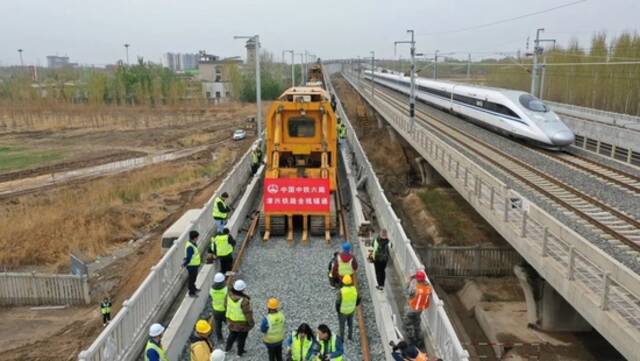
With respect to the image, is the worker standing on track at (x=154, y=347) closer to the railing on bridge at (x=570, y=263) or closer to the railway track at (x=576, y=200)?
the railing on bridge at (x=570, y=263)

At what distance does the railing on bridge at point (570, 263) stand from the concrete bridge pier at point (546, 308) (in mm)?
2672

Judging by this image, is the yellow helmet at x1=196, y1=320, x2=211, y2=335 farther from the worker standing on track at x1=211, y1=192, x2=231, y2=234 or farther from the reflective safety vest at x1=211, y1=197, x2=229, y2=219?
the reflective safety vest at x1=211, y1=197, x2=229, y2=219

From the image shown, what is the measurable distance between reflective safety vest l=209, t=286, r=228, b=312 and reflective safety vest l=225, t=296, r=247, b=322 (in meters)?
0.39

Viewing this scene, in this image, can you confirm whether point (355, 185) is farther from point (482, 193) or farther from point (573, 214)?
point (573, 214)

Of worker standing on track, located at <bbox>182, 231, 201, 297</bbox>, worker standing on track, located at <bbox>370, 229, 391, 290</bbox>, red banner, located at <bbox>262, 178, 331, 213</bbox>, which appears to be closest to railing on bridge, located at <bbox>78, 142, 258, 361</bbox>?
worker standing on track, located at <bbox>182, 231, 201, 297</bbox>

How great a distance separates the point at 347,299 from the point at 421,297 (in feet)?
4.16

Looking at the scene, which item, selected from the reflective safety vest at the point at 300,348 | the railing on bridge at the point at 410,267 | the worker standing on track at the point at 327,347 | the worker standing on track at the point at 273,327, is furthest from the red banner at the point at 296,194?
the worker standing on track at the point at 327,347

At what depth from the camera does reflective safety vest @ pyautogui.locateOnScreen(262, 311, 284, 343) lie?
8.59 metres

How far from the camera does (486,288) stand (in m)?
19.9

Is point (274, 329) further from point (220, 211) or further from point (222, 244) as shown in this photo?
point (220, 211)

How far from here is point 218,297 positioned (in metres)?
9.56

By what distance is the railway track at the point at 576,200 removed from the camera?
11991 mm

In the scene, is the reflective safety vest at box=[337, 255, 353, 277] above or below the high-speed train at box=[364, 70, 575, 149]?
below


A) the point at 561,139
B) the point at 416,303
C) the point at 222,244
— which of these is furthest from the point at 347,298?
the point at 561,139
